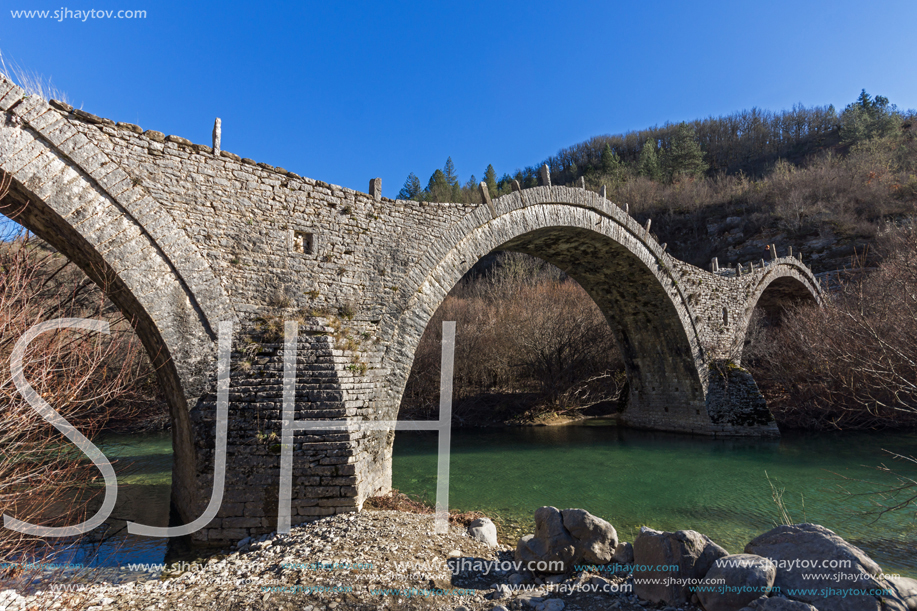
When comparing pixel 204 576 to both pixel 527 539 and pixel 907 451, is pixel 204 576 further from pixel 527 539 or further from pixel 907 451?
pixel 907 451

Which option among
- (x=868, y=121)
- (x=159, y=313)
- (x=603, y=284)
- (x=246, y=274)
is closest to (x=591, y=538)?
(x=246, y=274)

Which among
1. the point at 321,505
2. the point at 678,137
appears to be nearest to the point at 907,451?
the point at 321,505

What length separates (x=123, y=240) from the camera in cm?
540

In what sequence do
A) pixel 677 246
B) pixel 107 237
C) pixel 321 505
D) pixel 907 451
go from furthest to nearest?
pixel 677 246 < pixel 907 451 < pixel 321 505 < pixel 107 237

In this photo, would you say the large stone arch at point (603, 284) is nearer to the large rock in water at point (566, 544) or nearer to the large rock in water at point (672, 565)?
the large rock in water at point (566, 544)

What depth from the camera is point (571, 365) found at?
1809 centimetres

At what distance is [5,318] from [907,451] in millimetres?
17667

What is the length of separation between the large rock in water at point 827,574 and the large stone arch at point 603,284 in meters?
5.18

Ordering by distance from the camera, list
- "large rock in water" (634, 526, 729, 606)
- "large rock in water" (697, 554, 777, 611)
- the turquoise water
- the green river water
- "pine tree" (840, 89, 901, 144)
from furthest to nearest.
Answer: "pine tree" (840, 89, 901, 144) < the turquoise water < the green river water < "large rock in water" (634, 526, 729, 606) < "large rock in water" (697, 554, 777, 611)

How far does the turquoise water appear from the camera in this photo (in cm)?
675

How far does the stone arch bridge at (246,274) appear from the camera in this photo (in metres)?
5.26

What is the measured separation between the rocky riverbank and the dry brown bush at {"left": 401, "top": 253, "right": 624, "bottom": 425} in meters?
12.8

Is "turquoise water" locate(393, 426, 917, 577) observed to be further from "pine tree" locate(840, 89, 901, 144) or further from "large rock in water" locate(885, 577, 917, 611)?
"pine tree" locate(840, 89, 901, 144)

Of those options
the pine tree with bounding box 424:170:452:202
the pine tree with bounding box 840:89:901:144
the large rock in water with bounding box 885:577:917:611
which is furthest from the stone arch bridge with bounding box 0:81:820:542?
the pine tree with bounding box 840:89:901:144
